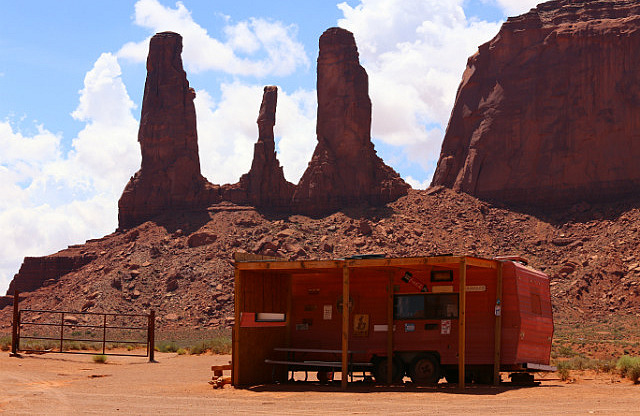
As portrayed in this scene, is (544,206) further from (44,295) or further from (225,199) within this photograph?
(44,295)

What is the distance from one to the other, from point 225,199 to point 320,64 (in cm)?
1440

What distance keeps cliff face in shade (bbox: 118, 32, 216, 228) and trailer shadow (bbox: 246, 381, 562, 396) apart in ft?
184

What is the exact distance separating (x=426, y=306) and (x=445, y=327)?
2.35 feet

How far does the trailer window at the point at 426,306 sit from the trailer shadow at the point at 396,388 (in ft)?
5.57

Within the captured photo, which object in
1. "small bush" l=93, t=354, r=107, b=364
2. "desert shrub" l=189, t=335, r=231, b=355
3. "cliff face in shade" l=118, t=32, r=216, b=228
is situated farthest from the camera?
"cliff face in shade" l=118, t=32, r=216, b=228

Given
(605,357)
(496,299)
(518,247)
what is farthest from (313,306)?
(518,247)

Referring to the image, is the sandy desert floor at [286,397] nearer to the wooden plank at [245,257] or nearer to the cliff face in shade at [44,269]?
the wooden plank at [245,257]

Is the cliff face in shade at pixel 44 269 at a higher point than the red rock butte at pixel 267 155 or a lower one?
lower

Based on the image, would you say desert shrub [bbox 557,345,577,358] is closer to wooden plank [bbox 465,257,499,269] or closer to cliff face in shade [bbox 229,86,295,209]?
wooden plank [bbox 465,257,499,269]

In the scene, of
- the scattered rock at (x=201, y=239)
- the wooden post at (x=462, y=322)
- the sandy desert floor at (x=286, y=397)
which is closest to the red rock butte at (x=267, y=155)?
the scattered rock at (x=201, y=239)

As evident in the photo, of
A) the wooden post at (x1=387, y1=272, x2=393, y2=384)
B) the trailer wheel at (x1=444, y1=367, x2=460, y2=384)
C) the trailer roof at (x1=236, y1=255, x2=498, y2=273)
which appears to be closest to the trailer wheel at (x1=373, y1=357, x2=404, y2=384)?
the wooden post at (x1=387, y1=272, x2=393, y2=384)

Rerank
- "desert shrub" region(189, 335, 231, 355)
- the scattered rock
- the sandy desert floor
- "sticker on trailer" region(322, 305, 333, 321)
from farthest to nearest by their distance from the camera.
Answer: the scattered rock, "desert shrub" region(189, 335, 231, 355), "sticker on trailer" region(322, 305, 333, 321), the sandy desert floor

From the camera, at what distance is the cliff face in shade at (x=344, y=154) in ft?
244

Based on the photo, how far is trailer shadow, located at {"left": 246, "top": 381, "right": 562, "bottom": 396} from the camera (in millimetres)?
20016
